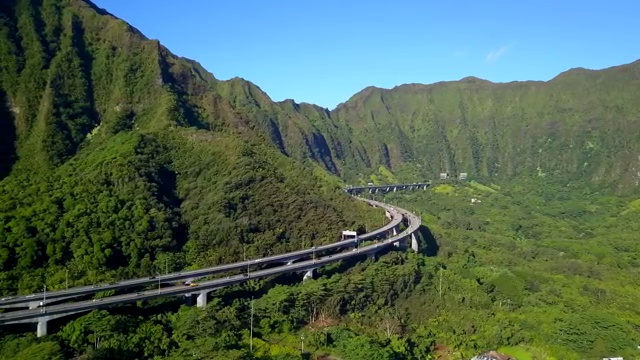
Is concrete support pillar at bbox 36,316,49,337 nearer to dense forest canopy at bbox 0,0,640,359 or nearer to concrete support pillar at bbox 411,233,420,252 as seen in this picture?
dense forest canopy at bbox 0,0,640,359

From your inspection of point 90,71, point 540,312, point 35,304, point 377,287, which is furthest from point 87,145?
point 540,312

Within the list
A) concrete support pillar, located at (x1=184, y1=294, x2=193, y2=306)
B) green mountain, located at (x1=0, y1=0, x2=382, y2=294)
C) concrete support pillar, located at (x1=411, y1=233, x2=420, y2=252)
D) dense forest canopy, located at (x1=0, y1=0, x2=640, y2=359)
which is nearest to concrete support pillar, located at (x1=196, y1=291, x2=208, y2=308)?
concrete support pillar, located at (x1=184, y1=294, x2=193, y2=306)

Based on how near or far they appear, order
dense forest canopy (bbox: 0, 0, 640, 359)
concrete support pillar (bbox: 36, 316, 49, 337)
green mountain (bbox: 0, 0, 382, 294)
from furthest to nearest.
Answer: green mountain (bbox: 0, 0, 382, 294) < dense forest canopy (bbox: 0, 0, 640, 359) < concrete support pillar (bbox: 36, 316, 49, 337)

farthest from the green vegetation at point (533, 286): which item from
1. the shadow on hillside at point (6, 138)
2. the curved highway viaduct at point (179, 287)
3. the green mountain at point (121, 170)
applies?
the shadow on hillside at point (6, 138)

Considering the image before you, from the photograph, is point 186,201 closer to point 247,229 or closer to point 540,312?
point 247,229

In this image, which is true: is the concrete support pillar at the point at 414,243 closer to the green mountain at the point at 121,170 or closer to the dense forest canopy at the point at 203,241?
the dense forest canopy at the point at 203,241

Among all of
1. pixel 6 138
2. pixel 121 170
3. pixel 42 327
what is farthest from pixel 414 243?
pixel 6 138
